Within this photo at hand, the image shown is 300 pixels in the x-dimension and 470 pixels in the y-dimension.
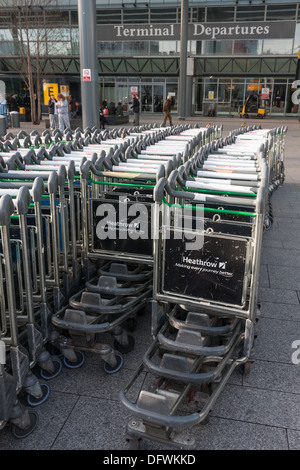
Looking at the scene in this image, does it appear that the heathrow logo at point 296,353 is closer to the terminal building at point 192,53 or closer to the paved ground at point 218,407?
the paved ground at point 218,407

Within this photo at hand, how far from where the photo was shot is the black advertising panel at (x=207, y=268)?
3133 mm

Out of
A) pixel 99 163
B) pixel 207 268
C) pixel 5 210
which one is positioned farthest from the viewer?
pixel 99 163

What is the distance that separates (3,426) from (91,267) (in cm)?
182

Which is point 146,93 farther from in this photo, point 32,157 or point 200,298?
point 200,298

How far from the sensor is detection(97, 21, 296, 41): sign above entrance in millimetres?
27516

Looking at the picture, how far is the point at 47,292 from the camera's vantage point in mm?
3816

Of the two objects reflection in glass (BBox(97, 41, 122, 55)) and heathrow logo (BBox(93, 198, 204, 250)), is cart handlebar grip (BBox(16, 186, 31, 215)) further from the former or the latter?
reflection in glass (BBox(97, 41, 122, 55))

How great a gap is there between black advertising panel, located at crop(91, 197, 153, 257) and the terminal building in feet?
84.7

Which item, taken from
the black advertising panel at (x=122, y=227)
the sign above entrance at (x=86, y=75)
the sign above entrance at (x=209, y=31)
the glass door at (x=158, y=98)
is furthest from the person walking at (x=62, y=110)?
the glass door at (x=158, y=98)

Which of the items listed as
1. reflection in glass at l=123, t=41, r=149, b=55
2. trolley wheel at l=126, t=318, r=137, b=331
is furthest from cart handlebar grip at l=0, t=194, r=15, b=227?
reflection in glass at l=123, t=41, r=149, b=55

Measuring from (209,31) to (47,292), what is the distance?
2804cm

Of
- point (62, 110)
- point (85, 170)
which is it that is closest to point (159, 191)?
point (85, 170)

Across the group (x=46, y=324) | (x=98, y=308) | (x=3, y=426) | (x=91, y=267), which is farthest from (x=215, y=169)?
(x=3, y=426)
